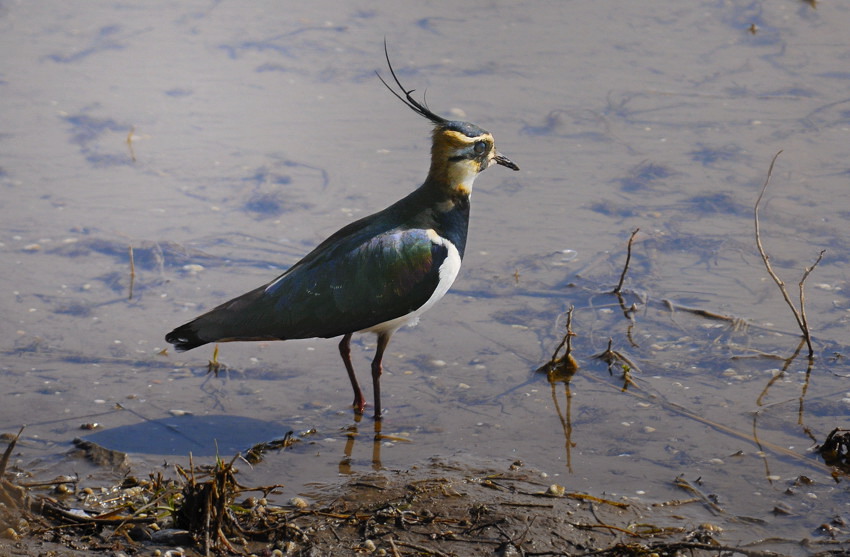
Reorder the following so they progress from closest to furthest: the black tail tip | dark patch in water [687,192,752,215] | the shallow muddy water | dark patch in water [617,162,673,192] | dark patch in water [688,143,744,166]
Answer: the black tail tip
the shallow muddy water
dark patch in water [687,192,752,215]
dark patch in water [617,162,673,192]
dark patch in water [688,143,744,166]

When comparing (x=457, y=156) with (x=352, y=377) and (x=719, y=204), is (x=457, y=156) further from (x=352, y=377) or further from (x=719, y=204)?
→ (x=719, y=204)

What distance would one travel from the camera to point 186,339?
19.7 feet

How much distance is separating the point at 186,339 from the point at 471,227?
10.6 ft

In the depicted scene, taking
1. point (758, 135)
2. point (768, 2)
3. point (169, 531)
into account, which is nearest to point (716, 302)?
point (758, 135)

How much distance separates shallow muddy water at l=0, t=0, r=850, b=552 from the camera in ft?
20.1

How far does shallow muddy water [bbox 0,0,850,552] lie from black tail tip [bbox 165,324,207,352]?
0.49 m

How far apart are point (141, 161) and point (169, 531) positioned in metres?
5.41

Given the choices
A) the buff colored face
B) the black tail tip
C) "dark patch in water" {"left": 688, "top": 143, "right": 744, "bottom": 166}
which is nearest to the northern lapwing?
the black tail tip

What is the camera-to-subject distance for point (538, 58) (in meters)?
11.5

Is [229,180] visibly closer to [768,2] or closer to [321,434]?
[321,434]

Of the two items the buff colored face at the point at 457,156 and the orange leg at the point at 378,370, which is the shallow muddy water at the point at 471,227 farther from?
the buff colored face at the point at 457,156

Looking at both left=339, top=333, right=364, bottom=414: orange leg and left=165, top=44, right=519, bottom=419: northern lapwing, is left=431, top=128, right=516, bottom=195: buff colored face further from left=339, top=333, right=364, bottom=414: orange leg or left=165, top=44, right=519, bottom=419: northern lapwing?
left=339, top=333, right=364, bottom=414: orange leg

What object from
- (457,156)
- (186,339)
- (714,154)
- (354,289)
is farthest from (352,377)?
(714,154)

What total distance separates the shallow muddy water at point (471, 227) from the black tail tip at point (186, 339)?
19.3 inches
